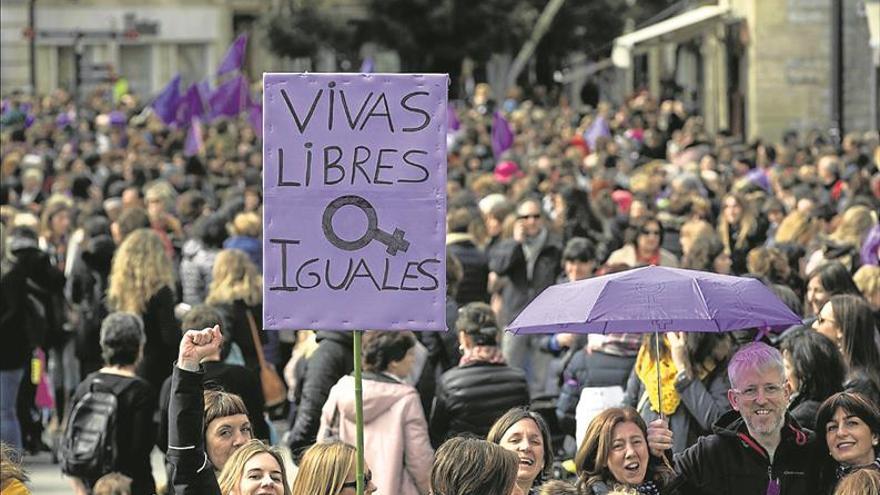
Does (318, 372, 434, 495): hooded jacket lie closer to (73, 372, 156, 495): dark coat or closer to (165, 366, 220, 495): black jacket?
(73, 372, 156, 495): dark coat

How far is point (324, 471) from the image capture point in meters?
6.44

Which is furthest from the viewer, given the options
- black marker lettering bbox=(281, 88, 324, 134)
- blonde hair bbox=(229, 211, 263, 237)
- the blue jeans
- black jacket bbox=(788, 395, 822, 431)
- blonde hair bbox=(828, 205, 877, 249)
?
blonde hair bbox=(229, 211, 263, 237)

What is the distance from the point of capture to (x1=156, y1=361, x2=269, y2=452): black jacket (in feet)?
29.3

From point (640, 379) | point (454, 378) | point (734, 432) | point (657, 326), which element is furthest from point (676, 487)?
point (454, 378)

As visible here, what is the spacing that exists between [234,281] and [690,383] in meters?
3.65

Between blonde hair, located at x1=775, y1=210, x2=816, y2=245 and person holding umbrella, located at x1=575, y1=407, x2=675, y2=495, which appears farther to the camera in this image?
blonde hair, located at x1=775, y1=210, x2=816, y2=245

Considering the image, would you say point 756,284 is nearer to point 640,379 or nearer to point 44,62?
point 640,379

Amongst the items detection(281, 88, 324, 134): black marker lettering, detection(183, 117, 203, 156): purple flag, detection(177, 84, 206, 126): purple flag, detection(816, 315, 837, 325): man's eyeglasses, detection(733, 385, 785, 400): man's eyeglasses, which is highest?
detection(177, 84, 206, 126): purple flag

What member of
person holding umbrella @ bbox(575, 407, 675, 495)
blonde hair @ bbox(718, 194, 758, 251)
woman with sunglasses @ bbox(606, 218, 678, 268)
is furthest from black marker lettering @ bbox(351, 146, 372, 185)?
blonde hair @ bbox(718, 194, 758, 251)

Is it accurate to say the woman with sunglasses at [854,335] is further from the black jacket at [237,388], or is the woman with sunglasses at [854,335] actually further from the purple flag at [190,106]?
the purple flag at [190,106]

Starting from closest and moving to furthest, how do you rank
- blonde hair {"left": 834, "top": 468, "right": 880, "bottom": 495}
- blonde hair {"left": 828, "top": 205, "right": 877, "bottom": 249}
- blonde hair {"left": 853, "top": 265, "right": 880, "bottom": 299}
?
1. blonde hair {"left": 834, "top": 468, "right": 880, "bottom": 495}
2. blonde hair {"left": 853, "top": 265, "right": 880, "bottom": 299}
3. blonde hair {"left": 828, "top": 205, "right": 877, "bottom": 249}

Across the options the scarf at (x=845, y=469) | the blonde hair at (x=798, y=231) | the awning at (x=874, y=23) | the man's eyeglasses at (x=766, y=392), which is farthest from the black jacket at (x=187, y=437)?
the awning at (x=874, y=23)

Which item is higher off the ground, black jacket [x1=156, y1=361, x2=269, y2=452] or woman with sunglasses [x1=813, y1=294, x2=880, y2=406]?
woman with sunglasses [x1=813, y1=294, x2=880, y2=406]

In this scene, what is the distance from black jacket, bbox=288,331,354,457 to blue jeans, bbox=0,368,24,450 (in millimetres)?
2753
